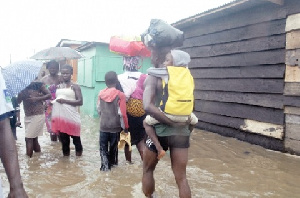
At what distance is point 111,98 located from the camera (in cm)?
471

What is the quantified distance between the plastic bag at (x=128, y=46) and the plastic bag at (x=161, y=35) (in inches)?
60.6

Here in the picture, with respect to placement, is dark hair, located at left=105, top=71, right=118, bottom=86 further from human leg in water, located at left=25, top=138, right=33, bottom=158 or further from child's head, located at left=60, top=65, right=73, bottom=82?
human leg in water, located at left=25, top=138, right=33, bottom=158

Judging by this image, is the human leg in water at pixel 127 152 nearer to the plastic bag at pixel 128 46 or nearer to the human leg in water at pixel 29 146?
the plastic bag at pixel 128 46

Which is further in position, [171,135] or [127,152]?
[127,152]

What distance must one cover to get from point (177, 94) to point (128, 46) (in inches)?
85.8

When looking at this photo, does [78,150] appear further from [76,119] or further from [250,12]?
[250,12]

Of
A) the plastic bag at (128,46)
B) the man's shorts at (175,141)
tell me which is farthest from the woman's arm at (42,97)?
the man's shorts at (175,141)

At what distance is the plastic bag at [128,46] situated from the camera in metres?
4.71

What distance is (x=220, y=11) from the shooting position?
21.6ft

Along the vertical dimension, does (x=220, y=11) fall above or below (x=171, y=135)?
above

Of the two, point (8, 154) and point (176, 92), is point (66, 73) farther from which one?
point (8, 154)

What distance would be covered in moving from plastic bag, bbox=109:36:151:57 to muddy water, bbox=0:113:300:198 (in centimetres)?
187

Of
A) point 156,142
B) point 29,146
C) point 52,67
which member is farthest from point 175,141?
point 52,67

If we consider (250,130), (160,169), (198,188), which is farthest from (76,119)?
(250,130)
